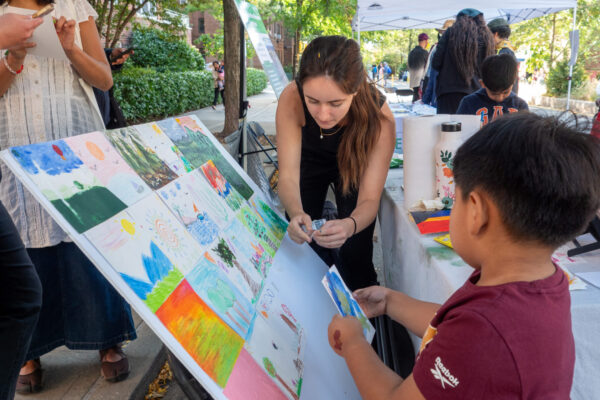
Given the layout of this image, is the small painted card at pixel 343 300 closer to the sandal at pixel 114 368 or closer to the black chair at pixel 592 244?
the black chair at pixel 592 244

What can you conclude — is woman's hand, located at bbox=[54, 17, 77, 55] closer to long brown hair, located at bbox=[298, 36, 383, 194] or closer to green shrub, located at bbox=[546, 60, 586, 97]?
long brown hair, located at bbox=[298, 36, 383, 194]

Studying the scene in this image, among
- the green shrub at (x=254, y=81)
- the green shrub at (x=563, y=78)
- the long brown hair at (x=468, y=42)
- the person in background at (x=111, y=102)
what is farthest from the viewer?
the green shrub at (x=254, y=81)

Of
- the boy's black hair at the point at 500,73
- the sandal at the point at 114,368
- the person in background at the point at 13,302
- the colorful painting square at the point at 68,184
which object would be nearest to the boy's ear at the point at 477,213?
the colorful painting square at the point at 68,184

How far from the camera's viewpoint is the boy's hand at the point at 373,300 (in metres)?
1.43

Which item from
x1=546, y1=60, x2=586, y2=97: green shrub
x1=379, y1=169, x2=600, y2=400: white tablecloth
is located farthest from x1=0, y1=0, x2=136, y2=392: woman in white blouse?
x1=546, y1=60, x2=586, y2=97: green shrub

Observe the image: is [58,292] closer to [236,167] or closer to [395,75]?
[236,167]

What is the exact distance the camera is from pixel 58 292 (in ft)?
6.07

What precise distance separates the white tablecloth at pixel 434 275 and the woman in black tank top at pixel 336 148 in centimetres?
13

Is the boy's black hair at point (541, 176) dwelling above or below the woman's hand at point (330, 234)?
above

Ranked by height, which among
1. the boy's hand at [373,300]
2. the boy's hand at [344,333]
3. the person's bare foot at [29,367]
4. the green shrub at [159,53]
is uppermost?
the green shrub at [159,53]

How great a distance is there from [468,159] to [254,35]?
3154 millimetres

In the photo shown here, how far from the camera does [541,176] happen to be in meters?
0.77

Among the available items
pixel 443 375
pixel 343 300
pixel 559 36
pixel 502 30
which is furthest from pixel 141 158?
pixel 559 36

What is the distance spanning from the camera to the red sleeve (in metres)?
0.73
